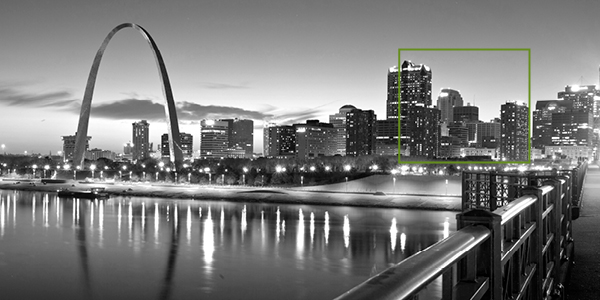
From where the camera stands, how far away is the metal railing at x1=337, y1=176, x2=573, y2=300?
62.1 inches

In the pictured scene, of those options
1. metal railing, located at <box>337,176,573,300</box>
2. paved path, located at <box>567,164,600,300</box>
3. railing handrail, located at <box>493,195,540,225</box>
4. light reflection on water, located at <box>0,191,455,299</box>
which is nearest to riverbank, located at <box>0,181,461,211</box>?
light reflection on water, located at <box>0,191,455,299</box>

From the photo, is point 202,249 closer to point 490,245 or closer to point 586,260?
point 586,260

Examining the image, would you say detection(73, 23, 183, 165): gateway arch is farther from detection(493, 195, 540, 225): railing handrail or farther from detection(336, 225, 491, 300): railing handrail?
detection(336, 225, 491, 300): railing handrail

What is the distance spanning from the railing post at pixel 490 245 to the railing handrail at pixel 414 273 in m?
0.31

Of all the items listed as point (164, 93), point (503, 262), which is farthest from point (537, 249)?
point (164, 93)

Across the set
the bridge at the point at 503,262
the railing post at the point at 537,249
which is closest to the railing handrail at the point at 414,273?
the bridge at the point at 503,262

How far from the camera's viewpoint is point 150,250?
28781mm

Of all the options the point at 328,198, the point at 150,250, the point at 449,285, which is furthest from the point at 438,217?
the point at 449,285

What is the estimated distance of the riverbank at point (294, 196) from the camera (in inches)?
2100

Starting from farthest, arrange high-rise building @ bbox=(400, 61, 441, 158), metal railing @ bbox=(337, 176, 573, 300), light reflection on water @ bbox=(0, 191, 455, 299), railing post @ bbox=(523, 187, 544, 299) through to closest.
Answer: high-rise building @ bbox=(400, 61, 441, 158) < light reflection on water @ bbox=(0, 191, 455, 299) < railing post @ bbox=(523, 187, 544, 299) < metal railing @ bbox=(337, 176, 573, 300)

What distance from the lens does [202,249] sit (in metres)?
28.9

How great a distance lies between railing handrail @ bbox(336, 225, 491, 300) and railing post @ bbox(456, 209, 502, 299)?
12.1 inches

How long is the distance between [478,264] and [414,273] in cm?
124

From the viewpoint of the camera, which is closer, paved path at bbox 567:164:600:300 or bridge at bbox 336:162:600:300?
bridge at bbox 336:162:600:300
